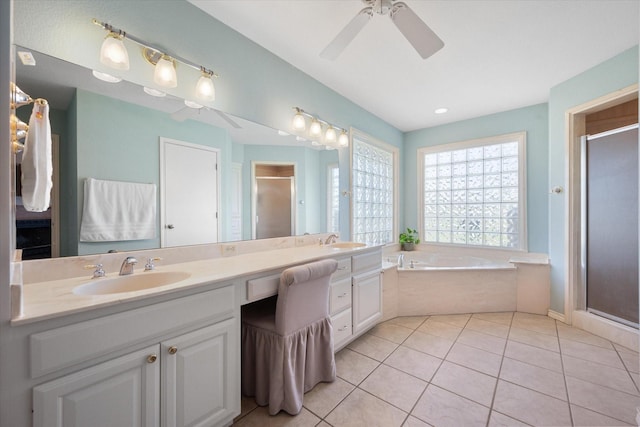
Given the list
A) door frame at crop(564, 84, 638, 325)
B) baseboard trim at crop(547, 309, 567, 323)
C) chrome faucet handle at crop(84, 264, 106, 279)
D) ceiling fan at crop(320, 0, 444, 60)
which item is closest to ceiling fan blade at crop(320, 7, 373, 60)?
ceiling fan at crop(320, 0, 444, 60)

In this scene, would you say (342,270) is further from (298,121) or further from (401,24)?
(401,24)

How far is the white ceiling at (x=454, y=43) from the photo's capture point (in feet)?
5.56

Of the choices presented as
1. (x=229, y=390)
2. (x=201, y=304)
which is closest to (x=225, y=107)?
(x=201, y=304)

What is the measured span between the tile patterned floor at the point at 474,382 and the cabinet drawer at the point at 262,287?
677 mm

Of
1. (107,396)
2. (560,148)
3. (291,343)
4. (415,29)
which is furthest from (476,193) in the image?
(107,396)

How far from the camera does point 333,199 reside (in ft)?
9.12

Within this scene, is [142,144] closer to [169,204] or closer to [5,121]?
[169,204]

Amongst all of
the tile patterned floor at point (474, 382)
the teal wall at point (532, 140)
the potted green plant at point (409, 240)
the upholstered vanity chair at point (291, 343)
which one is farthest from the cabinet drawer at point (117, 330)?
the teal wall at point (532, 140)

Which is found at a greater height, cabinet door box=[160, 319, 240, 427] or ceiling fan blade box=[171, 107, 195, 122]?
ceiling fan blade box=[171, 107, 195, 122]

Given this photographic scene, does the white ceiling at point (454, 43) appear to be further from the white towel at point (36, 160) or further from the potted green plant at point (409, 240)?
the potted green plant at point (409, 240)

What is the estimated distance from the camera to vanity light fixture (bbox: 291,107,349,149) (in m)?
2.37

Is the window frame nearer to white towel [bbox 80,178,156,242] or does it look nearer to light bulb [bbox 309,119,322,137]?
light bulb [bbox 309,119,322,137]

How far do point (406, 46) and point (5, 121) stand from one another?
7.53 ft

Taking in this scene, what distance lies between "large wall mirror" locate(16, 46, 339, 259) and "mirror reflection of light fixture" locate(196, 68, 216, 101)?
0.29 feet
